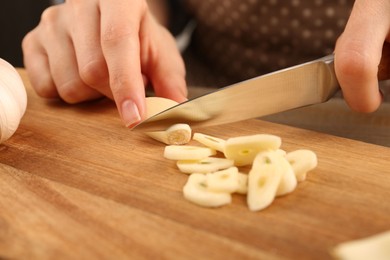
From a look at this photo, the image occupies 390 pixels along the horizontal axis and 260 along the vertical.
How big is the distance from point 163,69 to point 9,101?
41 cm

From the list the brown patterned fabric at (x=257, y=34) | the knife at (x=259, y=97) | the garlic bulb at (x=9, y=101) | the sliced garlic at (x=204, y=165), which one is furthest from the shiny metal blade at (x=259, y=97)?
the brown patterned fabric at (x=257, y=34)

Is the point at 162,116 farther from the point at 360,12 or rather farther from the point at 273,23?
the point at 273,23

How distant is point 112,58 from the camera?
1.13m

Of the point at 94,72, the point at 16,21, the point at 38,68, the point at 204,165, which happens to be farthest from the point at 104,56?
the point at 16,21

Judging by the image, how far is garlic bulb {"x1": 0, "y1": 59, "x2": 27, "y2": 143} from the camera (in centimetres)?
104

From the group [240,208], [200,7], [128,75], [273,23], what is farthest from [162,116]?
[200,7]

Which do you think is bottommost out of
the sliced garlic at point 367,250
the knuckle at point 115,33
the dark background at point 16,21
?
the dark background at point 16,21

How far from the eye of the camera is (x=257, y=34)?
1697 mm

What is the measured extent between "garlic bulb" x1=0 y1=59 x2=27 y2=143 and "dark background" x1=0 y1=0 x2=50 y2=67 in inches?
77.4

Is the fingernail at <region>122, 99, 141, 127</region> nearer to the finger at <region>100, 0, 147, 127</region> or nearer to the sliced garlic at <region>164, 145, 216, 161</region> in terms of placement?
the finger at <region>100, 0, 147, 127</region>

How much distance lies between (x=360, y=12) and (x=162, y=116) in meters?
0.43

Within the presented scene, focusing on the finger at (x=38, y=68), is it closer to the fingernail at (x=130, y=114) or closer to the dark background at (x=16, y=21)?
the fingernail at (x=130, y=114)

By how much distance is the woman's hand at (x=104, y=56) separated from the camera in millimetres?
1117

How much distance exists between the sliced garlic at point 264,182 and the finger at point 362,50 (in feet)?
0.83
